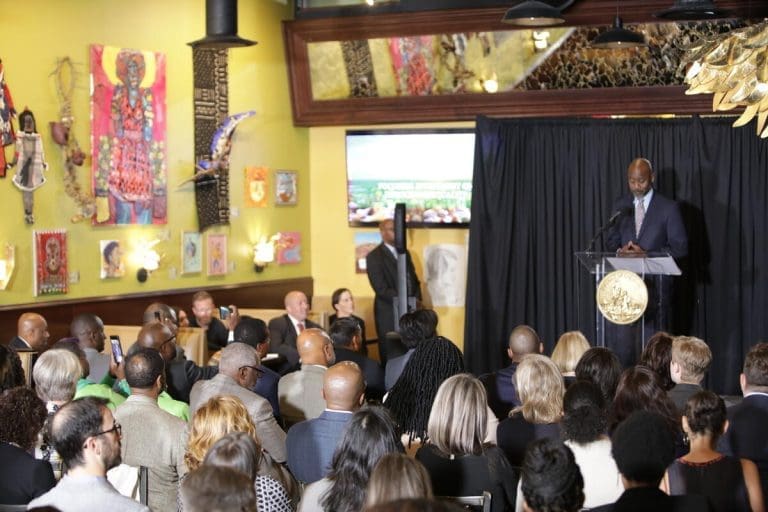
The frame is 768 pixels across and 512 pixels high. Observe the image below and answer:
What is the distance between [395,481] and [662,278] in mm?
6725

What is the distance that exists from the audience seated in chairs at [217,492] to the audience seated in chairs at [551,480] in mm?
841

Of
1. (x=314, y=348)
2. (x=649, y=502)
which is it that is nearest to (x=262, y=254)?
(x=314, y=348)

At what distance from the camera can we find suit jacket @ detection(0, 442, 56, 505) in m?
4.55

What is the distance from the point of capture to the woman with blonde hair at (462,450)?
15.6 feet

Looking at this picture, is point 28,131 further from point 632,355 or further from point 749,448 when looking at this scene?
point 749,448

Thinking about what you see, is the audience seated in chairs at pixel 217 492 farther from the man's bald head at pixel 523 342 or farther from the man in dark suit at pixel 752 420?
the man's bald head at pixel 523 342

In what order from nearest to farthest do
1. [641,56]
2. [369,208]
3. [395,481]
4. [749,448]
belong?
[395,481]
[749,448]
[641,56]
[369,208]

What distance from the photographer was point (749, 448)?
5.43 metres

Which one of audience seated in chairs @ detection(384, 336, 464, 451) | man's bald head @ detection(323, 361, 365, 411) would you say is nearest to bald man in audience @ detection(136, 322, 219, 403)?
audience seated in chairs @ detection(384, 336, 464, 451)

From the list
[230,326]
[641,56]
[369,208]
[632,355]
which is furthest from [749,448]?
[369,208]

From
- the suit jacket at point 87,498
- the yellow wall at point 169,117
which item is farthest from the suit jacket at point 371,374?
the suit jacket at point 87,498

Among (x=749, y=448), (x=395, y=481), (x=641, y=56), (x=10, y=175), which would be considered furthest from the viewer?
(x=641, y=56)

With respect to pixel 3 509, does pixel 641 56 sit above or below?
above

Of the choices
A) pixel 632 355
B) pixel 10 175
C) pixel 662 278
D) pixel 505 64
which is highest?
pixel 505 64
